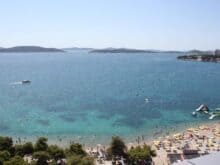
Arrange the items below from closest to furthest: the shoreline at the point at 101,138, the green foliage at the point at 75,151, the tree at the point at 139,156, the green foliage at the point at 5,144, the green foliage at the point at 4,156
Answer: the green foliage at the point at 4,156 < the tree at the point at 139,156 < the green foliage at the point at 75,151 < the green foliage at the point at 5,144 < the shoreline at the point at 101,138

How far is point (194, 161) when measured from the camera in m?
24.9

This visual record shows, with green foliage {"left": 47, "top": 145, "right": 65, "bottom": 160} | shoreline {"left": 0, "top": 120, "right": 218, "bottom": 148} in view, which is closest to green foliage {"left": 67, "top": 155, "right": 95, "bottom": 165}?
green foliage {"left": 47, "top": 145, "right": 65, "bottom": 160}

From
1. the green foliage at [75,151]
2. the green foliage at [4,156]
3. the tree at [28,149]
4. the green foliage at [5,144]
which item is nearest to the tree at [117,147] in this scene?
the green foliage at [75,151]

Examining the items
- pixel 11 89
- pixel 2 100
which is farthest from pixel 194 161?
pixel 11 89

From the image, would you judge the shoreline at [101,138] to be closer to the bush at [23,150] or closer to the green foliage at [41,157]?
the bush at [23,150]

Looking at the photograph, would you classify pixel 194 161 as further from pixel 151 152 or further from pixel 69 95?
pixel 69 95

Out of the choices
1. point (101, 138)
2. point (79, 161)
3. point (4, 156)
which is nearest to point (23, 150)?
point (4, 156)

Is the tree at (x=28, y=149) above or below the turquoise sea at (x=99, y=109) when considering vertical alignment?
above

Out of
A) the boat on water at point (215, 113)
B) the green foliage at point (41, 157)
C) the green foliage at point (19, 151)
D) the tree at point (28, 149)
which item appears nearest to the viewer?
the green foliage at point (41, 157)

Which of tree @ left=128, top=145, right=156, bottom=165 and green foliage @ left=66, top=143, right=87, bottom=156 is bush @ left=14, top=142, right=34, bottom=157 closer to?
green foliage @ left=66, top=143, right=87, bottom=156

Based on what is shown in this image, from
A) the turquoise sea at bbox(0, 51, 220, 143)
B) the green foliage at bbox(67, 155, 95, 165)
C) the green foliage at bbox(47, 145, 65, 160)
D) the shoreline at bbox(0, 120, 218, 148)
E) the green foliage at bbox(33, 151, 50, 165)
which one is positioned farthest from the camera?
the turquoise sea at bbox(0, 51, 220, 143)

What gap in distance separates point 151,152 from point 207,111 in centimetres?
3569

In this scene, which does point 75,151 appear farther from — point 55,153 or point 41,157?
point 41,157

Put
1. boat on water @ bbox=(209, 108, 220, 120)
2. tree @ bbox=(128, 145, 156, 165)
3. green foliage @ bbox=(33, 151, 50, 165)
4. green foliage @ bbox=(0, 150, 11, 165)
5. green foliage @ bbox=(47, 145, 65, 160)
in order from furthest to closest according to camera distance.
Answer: boat on water @ bbox=(209, 108, 220, 120), tree @ bbox=(128, 145, 156, 165), green foliage @ bbox=(47, 145, 65, 160), green foliage @ bbox=(33, 151, 50, 165), green foliage @ bbox=(0, 150, 11, 165)
